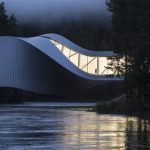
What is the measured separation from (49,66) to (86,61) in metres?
6.49

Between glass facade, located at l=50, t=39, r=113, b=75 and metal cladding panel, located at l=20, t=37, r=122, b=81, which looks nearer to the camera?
metal cladding panel, located at l=20, t=37, r=122, b=81

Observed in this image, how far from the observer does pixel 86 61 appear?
9575 centimetres

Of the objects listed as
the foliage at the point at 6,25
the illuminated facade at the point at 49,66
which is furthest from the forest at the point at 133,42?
the foliage at the point at 6,25

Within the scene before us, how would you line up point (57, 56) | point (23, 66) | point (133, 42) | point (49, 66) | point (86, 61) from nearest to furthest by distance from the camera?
point (133, 42) < point (23, 66) < point (57, 56) < point (49, 66) < point (86, 61)

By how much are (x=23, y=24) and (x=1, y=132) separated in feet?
566

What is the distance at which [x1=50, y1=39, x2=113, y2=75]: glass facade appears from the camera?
94.6 metres

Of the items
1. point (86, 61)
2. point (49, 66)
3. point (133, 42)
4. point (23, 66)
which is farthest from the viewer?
point (86, 61)

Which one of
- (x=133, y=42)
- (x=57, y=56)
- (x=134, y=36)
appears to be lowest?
(x=133, y=42)

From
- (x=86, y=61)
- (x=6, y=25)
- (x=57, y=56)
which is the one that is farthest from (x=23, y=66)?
(x=6, y=25)

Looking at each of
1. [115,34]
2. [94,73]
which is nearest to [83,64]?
[94,73]

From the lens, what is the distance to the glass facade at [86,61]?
94.6 m

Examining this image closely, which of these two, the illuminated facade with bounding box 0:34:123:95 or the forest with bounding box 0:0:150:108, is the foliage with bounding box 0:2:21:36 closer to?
the illuminated facade with bounding box 0:34:123:95

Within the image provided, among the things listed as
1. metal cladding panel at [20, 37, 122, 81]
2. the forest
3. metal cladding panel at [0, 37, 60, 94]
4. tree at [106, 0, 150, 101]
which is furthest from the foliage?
tree at [106, 0, 150, 101]

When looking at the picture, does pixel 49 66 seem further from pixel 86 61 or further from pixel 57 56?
pixel 86 61
